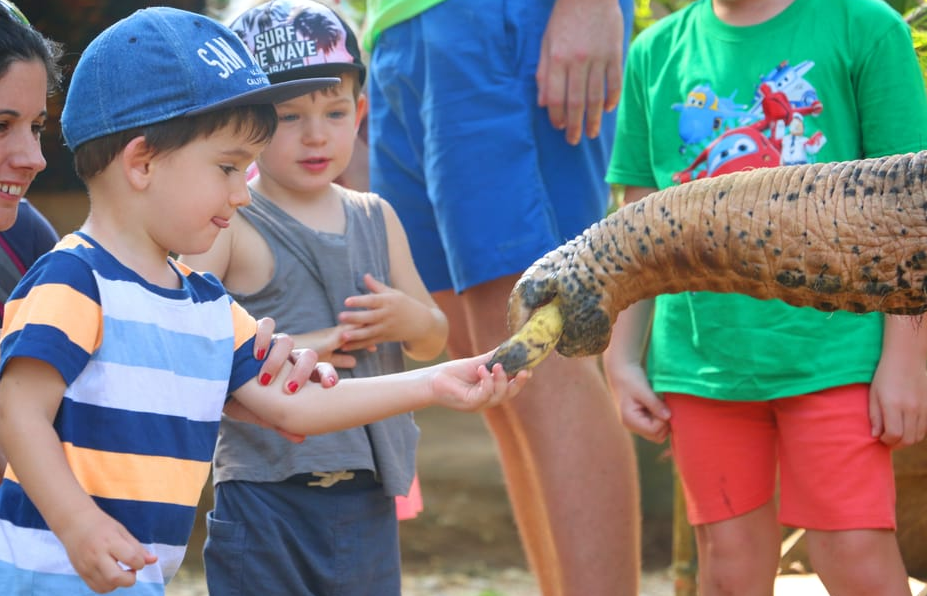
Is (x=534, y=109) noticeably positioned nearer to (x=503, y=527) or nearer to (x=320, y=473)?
(x=320, y=473)

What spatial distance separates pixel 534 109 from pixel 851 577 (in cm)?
146

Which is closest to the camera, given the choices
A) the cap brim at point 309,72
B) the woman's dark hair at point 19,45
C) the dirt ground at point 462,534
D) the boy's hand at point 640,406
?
the woman's dark hair at point 19,45

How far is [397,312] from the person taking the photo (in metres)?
3.11

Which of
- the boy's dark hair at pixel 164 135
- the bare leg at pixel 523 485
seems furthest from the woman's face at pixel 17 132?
the bare leg at pixel 523 485

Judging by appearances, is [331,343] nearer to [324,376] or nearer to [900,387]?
[324,376]

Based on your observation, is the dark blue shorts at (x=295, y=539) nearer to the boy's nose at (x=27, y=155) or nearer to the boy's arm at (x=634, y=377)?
the boy's arm at (x=634, y=377)

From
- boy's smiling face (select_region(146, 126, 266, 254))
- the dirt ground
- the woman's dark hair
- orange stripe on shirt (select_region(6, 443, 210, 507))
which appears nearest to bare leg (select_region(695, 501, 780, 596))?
orange stripe on shirt (select_region(6, 443, 210, 507))

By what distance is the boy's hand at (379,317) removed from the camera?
305 cm

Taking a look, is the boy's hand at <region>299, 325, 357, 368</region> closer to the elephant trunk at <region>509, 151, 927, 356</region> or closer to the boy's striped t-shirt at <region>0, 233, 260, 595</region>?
the boy's striped t-shirt at <region>0, 233, 260, 595</region>

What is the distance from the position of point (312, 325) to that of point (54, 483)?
3.66 feet

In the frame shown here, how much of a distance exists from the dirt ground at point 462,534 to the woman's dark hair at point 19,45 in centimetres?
377

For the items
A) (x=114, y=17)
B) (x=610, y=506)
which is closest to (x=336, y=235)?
(x=610, y=506)

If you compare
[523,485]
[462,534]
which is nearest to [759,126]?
[523,485]

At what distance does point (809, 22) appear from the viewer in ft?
10.3
